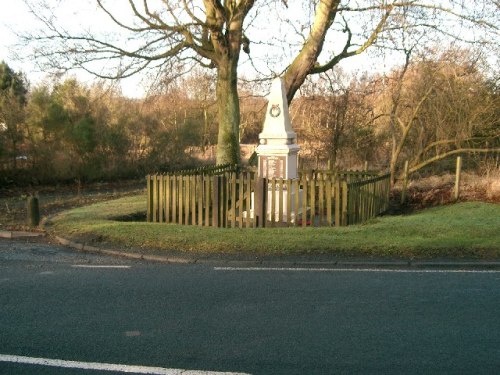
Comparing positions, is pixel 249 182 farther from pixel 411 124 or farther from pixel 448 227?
pixel 411 124

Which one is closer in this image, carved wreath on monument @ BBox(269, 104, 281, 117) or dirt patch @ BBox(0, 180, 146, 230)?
carved wreath on monument @ BBox(269, 104, 281, 117)

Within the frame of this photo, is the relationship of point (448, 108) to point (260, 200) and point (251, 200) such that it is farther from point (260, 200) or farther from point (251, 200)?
point (260, 200)

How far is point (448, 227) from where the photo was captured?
1180 centimetres

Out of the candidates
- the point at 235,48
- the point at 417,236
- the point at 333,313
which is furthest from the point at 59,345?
the point at 235,48

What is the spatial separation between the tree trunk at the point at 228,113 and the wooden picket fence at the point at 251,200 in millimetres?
4437

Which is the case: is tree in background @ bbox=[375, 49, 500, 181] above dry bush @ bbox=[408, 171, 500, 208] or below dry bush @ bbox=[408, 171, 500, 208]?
above

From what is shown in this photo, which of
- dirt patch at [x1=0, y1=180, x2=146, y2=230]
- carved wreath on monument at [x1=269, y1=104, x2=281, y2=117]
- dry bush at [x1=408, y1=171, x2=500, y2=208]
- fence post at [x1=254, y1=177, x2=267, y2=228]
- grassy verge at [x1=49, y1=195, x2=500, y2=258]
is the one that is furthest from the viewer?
dry bush at [x1=408, y1=171, x2=500, y2=208]

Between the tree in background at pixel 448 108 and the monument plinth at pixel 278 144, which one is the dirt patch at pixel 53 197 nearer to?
the monument plinth at pixel 278 144

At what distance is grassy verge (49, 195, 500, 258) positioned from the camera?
384 inches

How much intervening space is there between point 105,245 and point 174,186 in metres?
3.90

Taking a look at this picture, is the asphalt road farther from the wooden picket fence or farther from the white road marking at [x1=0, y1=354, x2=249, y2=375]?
the wooden picket fence

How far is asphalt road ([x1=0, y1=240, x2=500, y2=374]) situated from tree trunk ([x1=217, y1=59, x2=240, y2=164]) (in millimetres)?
10811

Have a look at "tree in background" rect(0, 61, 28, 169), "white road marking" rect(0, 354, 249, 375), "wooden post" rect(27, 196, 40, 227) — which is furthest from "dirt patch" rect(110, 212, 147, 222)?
"tree in background" rect(0, 61, 28, 169)

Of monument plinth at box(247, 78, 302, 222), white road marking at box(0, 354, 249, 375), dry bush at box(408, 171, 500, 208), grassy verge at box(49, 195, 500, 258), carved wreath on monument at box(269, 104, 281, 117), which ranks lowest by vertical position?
white road marking at box(0, 354, 249, 375)
